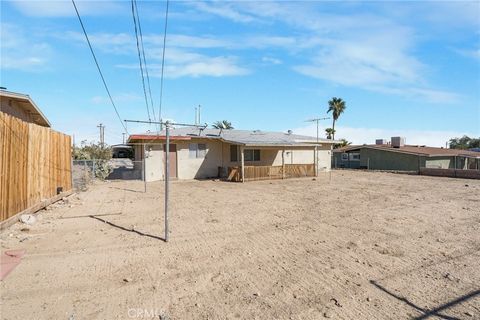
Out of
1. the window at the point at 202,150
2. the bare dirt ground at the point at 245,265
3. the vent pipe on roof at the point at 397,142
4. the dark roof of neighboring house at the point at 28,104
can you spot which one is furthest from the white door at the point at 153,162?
the vent pipe on roof at the point at 397,142

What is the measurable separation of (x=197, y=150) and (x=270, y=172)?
5.32 meters

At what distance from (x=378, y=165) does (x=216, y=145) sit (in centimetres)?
1990

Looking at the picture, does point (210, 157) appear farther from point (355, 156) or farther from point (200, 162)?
point (355, 156)

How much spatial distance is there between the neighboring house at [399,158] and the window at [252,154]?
15.0 m

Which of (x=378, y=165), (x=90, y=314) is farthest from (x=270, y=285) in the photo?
(x=378, y=165)

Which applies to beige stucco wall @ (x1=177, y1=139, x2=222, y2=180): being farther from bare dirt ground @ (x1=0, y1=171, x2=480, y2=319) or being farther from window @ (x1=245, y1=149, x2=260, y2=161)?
bare dirt ground @ (x1=0, y1=171, x2=480, y2=319)

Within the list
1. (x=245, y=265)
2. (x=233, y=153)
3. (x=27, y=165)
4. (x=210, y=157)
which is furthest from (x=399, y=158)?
(x=27, y=165)

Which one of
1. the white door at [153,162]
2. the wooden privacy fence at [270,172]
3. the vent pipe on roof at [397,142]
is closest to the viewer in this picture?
the white door at [153,162]

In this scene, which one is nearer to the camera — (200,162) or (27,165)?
(27,165)

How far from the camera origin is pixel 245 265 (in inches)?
233

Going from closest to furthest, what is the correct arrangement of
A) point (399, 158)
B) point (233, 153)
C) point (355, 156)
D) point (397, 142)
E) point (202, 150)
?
point (202, 150)
point (233, 153)
point (399, 158)
point (397, 142)
point (355, 156)

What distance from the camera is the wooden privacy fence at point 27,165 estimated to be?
7418 mm

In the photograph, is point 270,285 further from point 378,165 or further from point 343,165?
point 343,165

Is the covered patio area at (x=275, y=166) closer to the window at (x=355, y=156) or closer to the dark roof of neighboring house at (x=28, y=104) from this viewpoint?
the dark roof of neighboring house at (x=28, y=104)
